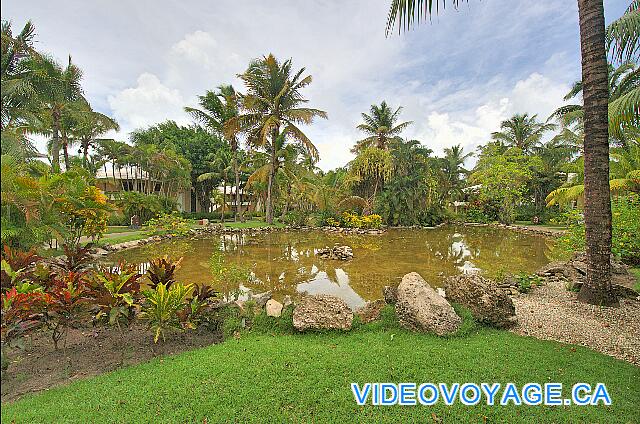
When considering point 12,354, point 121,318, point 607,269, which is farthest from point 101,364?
point 607,269

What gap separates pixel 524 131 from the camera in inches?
1000

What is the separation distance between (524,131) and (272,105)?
20339 millimetres

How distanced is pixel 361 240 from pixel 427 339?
11.5 metres

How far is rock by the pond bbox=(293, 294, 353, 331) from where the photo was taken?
411 cm

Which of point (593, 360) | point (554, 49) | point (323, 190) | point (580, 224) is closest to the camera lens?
point (593, 360)

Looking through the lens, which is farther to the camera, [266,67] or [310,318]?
[266,67]

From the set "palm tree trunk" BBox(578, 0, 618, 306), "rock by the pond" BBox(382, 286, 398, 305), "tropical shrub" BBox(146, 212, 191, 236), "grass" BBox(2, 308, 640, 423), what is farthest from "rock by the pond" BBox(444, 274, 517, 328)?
"tropical shrub" BBox(146, 212, 191, 236)

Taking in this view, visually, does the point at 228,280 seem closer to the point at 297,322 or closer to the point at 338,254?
the point at 297,322

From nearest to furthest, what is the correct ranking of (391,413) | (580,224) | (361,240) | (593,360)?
(391,413), (593,360), (580,224), (361,240)

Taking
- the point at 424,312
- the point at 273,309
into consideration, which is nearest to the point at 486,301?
the point at 424,312

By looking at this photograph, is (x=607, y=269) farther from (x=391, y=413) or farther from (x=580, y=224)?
(x=391, y=413)

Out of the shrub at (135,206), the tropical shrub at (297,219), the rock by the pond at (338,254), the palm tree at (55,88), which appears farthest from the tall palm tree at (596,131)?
the shrub at (135,206)

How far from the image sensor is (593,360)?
3268mm

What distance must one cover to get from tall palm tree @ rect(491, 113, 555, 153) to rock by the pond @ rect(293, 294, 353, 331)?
27.2 m
